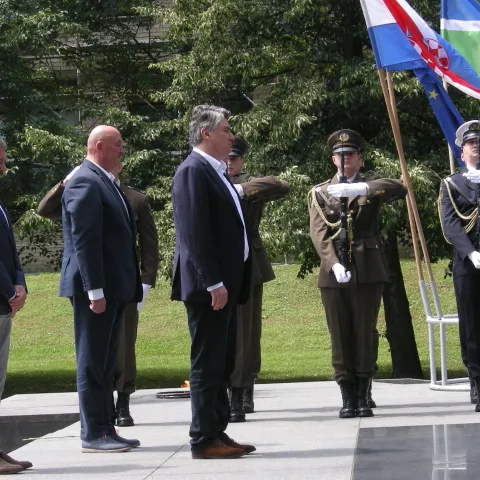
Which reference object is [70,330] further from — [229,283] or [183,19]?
[229,283]

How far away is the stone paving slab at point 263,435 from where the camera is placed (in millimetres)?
6523

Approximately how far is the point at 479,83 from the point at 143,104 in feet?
37.4

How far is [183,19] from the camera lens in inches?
645

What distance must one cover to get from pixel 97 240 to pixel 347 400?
272 cm

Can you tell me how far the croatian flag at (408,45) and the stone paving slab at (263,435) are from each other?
294 cm

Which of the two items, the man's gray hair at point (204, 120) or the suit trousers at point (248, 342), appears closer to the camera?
the man's gray hair at point (204, 120)


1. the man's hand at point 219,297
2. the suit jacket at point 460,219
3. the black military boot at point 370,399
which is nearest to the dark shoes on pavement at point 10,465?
the man's hand at point 219,297

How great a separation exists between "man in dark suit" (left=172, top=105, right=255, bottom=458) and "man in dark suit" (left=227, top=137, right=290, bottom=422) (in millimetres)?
1901

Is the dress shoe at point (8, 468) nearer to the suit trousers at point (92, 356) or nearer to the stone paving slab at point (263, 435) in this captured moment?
the stone paving slab at point (263, 435)

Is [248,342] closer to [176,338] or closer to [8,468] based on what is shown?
[8,468]

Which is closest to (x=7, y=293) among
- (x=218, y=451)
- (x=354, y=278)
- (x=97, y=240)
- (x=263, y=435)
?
(x=97, y=240)

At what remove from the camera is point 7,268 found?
→ 23.1 ft

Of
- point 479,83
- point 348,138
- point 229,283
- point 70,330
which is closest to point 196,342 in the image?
point 229,283

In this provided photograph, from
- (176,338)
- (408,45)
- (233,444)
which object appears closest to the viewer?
(233,444)
